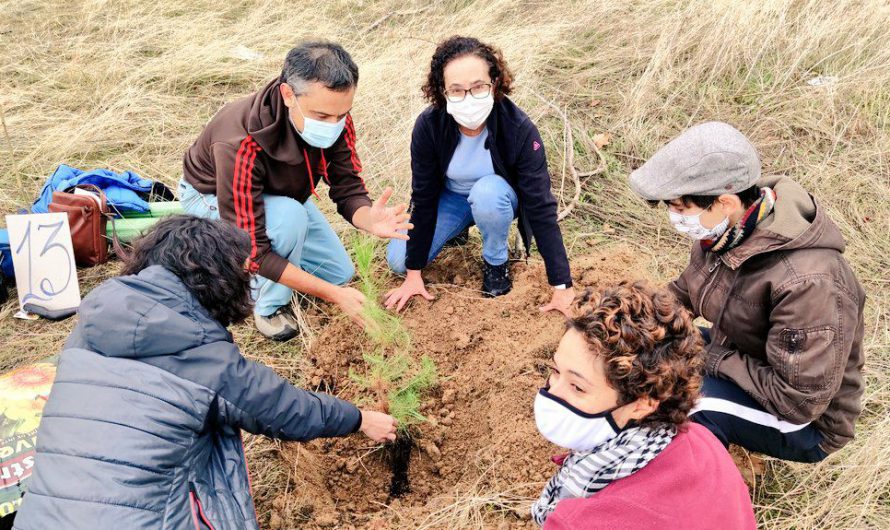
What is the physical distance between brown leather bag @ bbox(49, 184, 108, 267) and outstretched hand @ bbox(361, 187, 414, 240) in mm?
1774

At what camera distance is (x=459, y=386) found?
2.88 m

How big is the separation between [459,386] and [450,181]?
1105mm

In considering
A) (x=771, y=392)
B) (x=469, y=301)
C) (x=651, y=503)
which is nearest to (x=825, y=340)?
(x=771, y=392)

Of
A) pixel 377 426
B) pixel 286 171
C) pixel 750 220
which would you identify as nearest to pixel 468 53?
pixel 286 171

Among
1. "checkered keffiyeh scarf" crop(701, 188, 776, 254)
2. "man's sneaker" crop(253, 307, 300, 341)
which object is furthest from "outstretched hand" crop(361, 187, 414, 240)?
"checkered keffiyeh scarf" crop(701, 188, 776, 254)

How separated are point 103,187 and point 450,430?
2.79 metres

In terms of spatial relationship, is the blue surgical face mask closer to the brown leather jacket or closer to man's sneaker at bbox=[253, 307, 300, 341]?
man's sneaker at bbox=[253, 307, 300, 341]

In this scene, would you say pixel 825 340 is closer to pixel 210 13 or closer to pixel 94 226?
pixel 94 226

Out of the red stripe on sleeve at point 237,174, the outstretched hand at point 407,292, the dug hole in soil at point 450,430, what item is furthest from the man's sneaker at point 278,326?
the red stripe on sleeve at point 237,174

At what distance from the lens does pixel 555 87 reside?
5.07 m

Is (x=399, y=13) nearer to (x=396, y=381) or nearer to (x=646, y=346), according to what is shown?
(x=396, y=381)

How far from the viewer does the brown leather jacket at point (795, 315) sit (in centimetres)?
194

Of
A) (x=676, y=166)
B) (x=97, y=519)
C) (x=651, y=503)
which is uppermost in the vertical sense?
(x=676, y=166)

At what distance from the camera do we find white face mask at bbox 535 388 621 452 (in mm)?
1594
